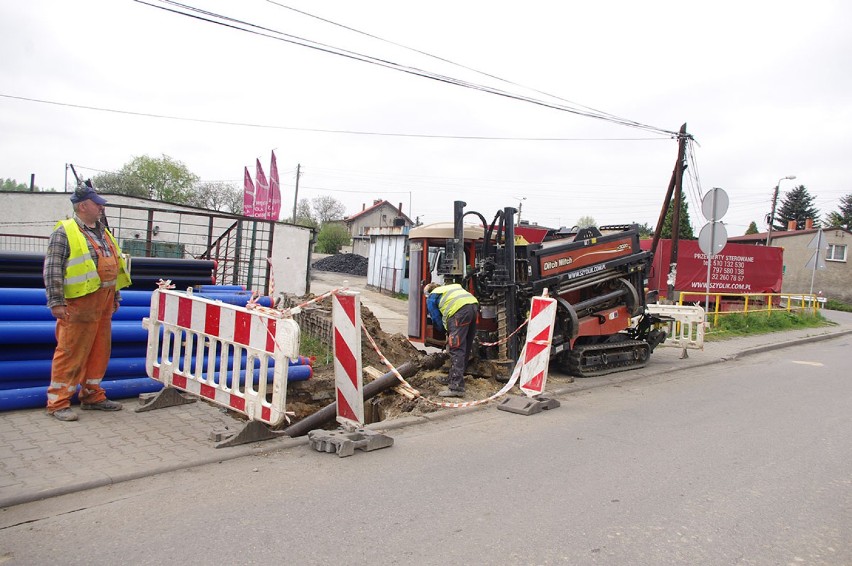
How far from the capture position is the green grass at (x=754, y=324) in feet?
50.5

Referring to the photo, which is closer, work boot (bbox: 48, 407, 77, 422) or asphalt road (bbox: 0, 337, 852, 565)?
asphalt road (bbox: 0, 337, 852, 565)

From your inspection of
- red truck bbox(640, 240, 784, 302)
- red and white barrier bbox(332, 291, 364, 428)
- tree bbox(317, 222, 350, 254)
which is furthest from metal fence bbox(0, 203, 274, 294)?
tree bbox(317, 222, 350, 254)

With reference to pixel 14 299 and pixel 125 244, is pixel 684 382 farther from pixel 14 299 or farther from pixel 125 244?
pixel 125 244

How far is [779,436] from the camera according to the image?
19.7 feet

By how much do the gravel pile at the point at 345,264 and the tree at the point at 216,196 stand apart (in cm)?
3098

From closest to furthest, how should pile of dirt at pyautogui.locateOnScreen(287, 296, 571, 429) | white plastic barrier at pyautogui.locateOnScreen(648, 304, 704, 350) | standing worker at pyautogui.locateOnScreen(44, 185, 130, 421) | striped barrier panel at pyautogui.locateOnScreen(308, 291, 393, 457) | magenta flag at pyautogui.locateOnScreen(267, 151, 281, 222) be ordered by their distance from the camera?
striped barrier panel at pyautogui.locateOnScreen(308, 291, 393, 457) → standing worker at pyautogui.locateOnScreen(44, 185, 130, 421) → pile of dirt at pyautogui.locateOnScreen(287, 296, 571, 429) → white plastic barrier at pyautogui.locateOnScreen(648, 304, 704, 350) → magenta flag at pyautogui.locateOnScreen(267, 151, 281, 222)

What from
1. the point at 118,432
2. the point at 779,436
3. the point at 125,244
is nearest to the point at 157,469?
the point at 118,432

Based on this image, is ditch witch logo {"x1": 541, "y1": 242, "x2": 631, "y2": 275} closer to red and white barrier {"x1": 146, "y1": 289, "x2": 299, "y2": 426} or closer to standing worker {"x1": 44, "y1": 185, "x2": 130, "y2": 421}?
red and white barrier {"x1": 146, "y1": 289, "x2": 299, "y2": 426}

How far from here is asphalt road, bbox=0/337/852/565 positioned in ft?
10.7

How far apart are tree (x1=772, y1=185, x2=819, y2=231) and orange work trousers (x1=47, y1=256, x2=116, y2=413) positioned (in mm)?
74955

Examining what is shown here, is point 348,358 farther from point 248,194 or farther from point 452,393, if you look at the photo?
point 248,194

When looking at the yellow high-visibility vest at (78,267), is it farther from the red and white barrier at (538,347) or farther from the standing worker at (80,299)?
the red and white barrier at (538,347)

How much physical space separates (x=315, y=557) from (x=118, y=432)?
9.02 ft

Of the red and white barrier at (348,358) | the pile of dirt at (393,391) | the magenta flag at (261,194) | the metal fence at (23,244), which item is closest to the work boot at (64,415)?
the red and white barrier at (348,358)
